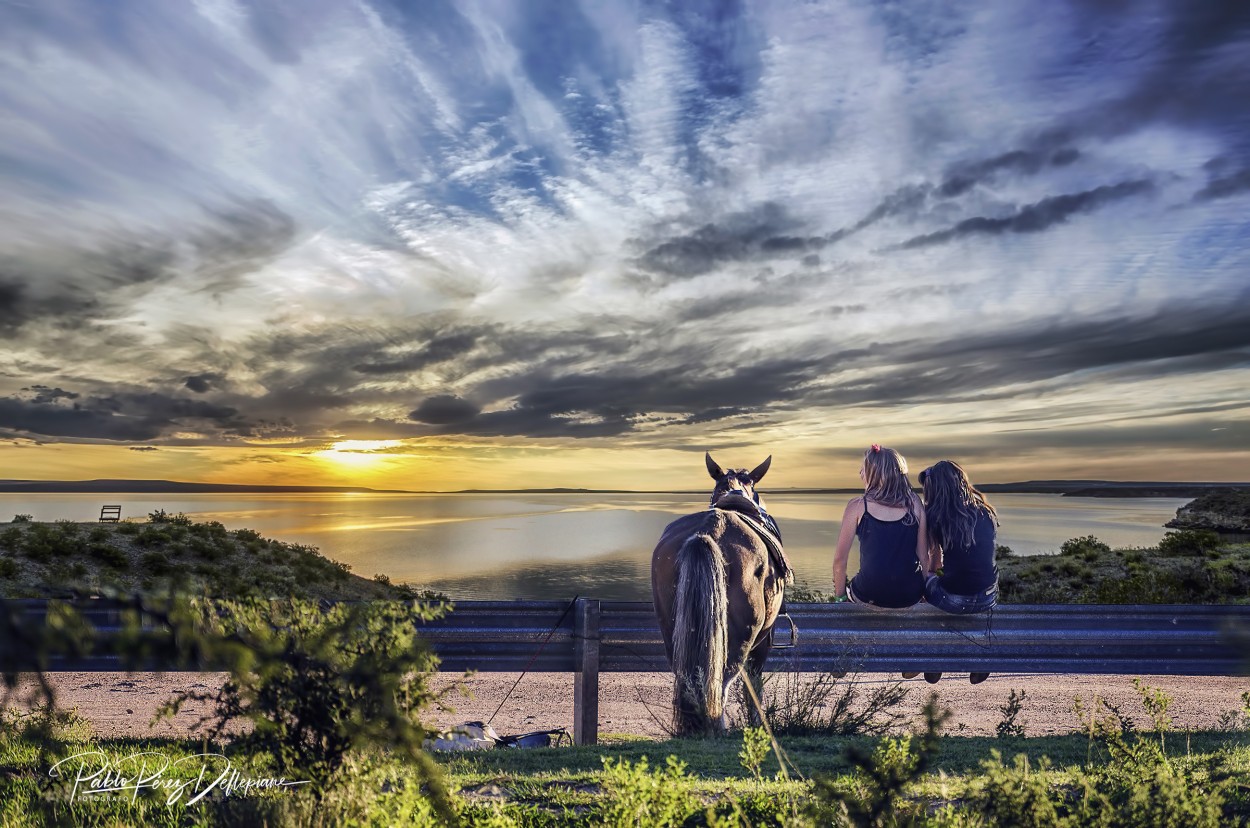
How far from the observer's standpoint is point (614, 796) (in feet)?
10.4

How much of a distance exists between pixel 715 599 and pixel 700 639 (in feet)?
0.94

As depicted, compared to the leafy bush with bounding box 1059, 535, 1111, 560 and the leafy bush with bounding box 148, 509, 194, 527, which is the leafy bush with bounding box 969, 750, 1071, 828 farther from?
the leafy bush with bounding box 148, 509, 194, 527

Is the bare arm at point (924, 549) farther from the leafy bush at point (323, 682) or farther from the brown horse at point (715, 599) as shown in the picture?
the leafy bush at point (323, 682)

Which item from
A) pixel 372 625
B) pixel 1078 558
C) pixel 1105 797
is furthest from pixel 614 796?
pixel 1078 558

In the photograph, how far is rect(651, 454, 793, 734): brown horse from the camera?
18.0 feet

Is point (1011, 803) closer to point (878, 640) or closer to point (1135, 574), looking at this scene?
Result: point (878, 640)

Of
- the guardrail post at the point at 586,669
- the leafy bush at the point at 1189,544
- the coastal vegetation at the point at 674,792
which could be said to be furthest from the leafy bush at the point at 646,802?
the leafy bush at the point at 1189,544

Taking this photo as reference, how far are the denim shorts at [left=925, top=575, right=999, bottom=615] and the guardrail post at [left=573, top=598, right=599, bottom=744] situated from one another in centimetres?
295

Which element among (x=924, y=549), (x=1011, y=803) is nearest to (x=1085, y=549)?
(x=924, y=549)

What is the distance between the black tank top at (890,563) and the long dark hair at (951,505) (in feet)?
0.71

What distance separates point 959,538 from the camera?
22.9 feet

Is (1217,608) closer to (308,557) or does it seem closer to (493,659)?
(493,659)

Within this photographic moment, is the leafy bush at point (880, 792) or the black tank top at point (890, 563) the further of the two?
the black tank top at point (890, 563)

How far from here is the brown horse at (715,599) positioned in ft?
18.0
